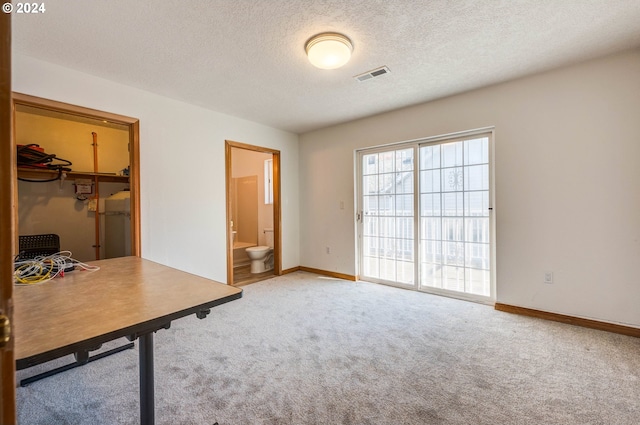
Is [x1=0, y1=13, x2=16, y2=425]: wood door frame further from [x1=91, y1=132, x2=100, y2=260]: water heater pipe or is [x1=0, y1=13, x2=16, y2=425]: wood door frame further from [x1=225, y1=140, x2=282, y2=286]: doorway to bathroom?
[x1=91, y1=132, x2=100, y2=260]: water heater pipe

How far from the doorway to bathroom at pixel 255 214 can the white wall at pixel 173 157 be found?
993mm

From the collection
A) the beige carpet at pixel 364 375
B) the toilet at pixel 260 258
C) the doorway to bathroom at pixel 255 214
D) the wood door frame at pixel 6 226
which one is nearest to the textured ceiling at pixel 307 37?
the wood door frame at pixel 6 226

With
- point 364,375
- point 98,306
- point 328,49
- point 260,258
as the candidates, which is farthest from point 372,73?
point 260,258

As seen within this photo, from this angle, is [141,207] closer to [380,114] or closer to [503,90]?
[380,114]

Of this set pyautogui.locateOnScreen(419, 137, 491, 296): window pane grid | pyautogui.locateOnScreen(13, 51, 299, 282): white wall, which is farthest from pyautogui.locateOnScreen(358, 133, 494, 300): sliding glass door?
pyautogui.locateOnScreen(13, 51, 299, 282): white wall

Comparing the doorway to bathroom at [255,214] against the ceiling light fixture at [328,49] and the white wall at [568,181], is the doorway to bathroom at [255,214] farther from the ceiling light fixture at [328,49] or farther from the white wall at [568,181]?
the white wall at [568,181]

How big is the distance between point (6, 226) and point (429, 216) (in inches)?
146

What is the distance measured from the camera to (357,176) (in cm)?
433

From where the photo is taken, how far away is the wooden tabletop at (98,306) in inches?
32.3

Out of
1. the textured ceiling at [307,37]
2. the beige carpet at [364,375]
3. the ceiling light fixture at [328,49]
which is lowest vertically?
the beige carpet at [364,375]

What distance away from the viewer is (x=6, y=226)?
46 cm

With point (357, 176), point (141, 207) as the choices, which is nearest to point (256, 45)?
point (141, 207)

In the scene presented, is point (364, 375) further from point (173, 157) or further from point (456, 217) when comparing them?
point (173, 157)

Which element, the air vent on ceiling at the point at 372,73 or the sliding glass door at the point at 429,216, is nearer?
the air vent on ceiling at the point at 372,73
